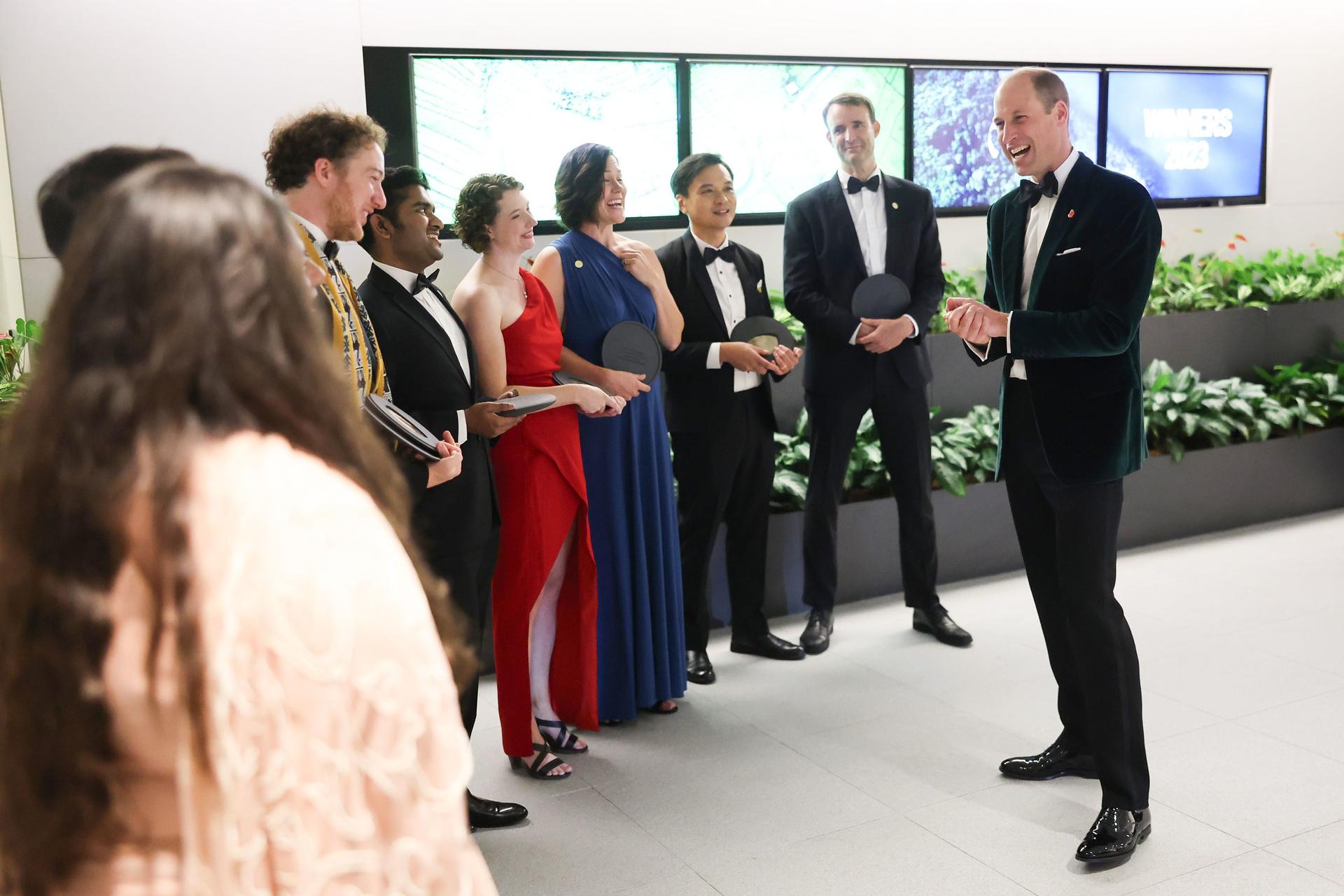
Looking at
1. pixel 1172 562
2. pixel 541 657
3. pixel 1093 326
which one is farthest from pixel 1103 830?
pixel 1172 562

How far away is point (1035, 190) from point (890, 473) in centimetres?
180

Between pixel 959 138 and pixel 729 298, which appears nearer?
pixel 729 298

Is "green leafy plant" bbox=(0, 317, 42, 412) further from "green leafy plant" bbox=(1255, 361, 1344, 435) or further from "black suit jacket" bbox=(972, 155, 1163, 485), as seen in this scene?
"green leafy plant" bbox=(1255, 361, 1344, 435)

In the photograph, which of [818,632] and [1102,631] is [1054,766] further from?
[818,632]

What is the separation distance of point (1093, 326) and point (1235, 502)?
382 cm

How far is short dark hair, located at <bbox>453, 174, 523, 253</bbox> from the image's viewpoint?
3.28 m

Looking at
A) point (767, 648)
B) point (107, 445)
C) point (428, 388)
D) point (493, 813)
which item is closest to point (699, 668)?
point (767, 648)

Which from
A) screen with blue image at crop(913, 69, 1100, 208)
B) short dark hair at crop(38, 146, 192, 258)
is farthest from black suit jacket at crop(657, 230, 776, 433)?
screen with blue image at crop(913, 69, 1100, 208)

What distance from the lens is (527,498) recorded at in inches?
134

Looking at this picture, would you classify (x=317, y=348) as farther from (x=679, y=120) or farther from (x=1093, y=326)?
(x=679, y=120)

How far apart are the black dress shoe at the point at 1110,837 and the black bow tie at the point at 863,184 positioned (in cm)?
253

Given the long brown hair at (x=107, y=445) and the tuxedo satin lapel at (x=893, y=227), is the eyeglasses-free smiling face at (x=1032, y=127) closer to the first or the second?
the tuxedo satin lapel at (x=893, y=227)

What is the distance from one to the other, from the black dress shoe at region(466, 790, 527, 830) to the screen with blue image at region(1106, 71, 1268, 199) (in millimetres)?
5594

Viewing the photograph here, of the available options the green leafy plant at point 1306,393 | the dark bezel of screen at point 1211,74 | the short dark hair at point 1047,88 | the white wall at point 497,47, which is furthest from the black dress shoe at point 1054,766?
the dark bezel of screen at point 1211,74
